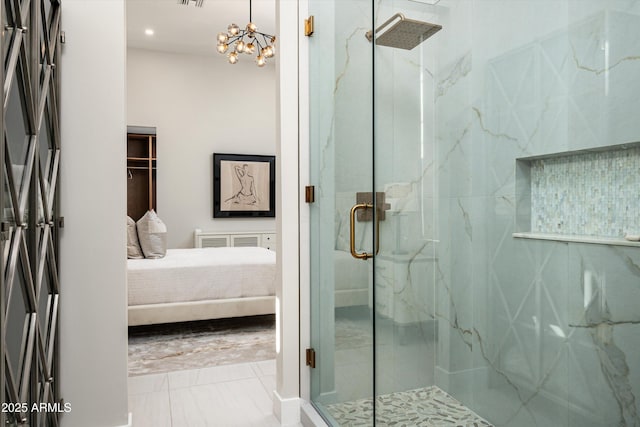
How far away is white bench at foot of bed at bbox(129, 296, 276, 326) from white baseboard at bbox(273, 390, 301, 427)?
1.58m

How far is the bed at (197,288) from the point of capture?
11.3 feet

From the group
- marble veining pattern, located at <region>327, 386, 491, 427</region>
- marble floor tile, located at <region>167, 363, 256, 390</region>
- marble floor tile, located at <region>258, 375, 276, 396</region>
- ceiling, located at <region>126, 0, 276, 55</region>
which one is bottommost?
marble floor tile, located at <region>167, 363, 256, 390</region>

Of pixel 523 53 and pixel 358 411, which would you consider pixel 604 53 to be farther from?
pixel 358 411

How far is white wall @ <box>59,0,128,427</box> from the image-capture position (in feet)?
6.13

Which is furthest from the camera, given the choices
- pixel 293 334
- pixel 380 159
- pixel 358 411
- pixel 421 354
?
pixel 293 334

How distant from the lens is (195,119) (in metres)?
6.11

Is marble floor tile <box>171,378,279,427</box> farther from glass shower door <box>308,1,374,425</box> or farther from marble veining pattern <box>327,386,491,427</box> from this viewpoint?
marble veining pattern <box>327,386,491,427</box>

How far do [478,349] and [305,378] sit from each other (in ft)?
3.85

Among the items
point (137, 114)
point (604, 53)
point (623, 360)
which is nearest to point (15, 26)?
point (604, 53)

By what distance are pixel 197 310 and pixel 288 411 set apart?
1.65 meters

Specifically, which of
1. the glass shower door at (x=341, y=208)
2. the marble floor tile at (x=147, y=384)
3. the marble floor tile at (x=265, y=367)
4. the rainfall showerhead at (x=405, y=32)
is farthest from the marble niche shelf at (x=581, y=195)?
the marble floor tile at (x=147, y=384)

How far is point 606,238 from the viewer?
0.92 m

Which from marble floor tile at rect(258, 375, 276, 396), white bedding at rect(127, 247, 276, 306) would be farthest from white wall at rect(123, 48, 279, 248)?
marble floor tile at rect(258, 375, 276, 396)

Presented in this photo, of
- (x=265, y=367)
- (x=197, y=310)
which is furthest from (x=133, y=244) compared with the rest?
(x=265, y=367)
